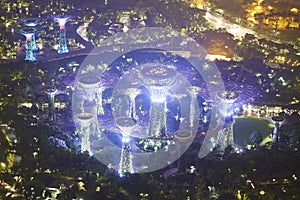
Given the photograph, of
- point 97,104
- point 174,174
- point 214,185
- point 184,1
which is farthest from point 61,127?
point 184,1

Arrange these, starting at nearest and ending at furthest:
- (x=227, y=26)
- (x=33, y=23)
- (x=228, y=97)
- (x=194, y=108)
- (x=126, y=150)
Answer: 1. (x=126, y=150)
2. (x=228, y=97)
3. (x=194, y=108)
4. (x=33, y=23)
5. (x=227, y=26)

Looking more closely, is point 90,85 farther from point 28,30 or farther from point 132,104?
point 28,30

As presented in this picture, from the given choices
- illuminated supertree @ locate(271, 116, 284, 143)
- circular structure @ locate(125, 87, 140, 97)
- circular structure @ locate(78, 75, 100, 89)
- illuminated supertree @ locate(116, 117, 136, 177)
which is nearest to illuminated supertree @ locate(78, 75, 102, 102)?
circular structure @ locate(78, 75, 100, 89)

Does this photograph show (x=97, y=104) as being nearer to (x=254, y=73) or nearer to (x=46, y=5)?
(x=254, y=73)

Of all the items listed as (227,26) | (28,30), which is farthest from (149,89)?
(227,26)

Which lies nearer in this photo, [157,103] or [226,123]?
[226,123]

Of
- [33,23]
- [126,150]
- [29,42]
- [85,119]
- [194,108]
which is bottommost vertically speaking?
[126,150]

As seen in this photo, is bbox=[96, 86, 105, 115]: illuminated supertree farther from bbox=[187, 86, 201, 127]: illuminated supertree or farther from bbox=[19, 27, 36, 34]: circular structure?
bbox=[19, 27, 36, 34]: circular structure
